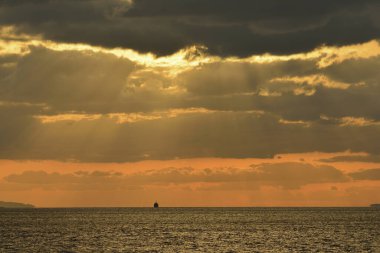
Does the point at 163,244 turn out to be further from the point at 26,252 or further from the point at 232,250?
the point at 26,252

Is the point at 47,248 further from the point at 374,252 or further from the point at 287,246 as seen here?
the point at 374,252

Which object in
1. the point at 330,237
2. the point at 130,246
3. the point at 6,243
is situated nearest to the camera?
the point at 130,246

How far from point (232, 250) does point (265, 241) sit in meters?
24.9

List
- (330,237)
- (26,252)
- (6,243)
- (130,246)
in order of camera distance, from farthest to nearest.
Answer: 1. (330,237)
2. (6,243)
3. (130,246)
4. (26,252)

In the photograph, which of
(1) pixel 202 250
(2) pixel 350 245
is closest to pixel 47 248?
(1) pixel 202 250

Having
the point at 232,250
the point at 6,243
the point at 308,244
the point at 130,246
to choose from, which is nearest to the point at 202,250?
the point at 232,250

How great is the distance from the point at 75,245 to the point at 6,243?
15890 millimetres

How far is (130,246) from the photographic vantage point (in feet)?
438

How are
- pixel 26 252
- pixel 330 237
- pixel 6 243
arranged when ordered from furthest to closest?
pixel 330 237
pixel 6 243
pixel 26 252

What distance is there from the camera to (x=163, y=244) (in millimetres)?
139750

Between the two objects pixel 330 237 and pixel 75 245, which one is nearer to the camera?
pixel 75 245

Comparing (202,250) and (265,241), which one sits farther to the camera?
(265,241)

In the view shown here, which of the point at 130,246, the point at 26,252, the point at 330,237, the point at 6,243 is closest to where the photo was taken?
the point at 26,252

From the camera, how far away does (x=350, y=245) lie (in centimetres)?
13812
